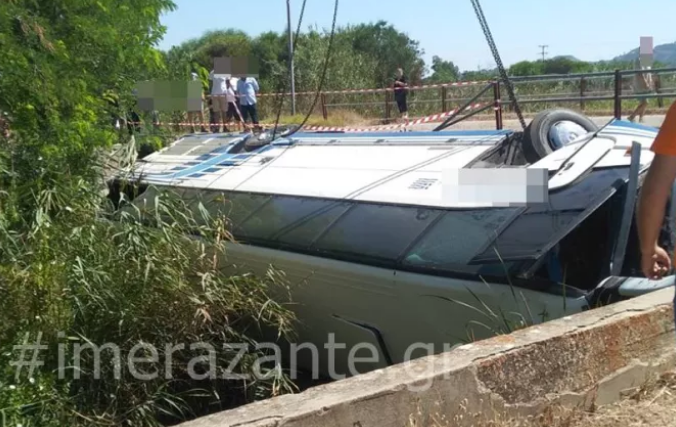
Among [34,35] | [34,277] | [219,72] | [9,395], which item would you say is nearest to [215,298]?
[34,277]

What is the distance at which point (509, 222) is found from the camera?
458 cm

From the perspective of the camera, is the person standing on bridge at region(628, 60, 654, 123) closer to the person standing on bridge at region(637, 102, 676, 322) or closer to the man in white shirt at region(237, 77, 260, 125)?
the man in white shirt at region(237, 77, 260, 125)

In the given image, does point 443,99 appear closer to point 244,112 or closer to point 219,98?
point 244,112

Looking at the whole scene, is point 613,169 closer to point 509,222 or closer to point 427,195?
point 509,222

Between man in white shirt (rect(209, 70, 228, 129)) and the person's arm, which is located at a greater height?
man in white shirt (rect(209, 70, 228, 129))

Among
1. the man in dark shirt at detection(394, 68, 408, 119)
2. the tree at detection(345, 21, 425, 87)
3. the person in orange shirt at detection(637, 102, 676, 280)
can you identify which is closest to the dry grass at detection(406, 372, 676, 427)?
the person in orange shirt at detection(637, 102, 676, 280)

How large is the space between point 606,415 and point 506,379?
494 mm

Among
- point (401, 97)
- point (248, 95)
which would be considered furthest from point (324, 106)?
point (248, 95)

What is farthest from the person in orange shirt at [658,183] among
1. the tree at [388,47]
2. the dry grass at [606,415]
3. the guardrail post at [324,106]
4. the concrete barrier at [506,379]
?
the tree at [388,47]

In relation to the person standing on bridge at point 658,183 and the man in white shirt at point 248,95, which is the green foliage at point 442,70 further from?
the person standing on bridge at point 658,183

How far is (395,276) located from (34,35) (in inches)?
118

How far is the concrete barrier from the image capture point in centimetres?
285

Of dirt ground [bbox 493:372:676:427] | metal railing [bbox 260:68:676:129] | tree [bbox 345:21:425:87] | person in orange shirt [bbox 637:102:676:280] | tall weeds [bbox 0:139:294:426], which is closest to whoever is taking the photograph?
person in orange shirt [bbox 637:102:676:280]

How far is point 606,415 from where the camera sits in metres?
3.33
